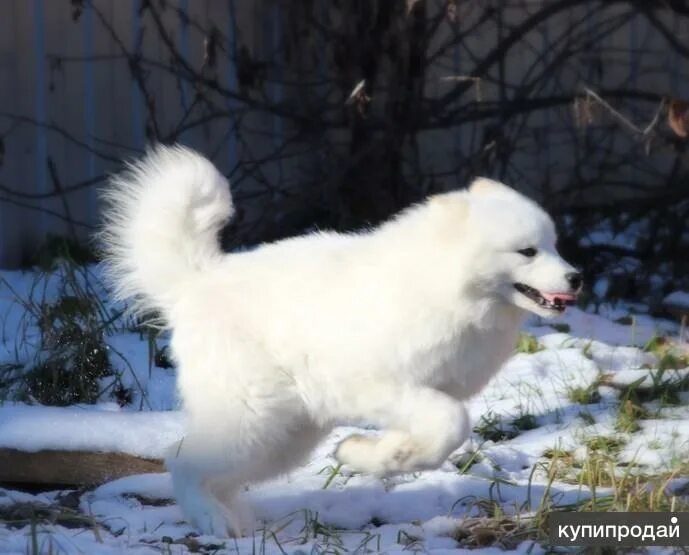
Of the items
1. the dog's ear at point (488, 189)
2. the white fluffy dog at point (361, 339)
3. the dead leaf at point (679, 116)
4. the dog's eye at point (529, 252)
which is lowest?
the white fluffy dog at point (361, 339)

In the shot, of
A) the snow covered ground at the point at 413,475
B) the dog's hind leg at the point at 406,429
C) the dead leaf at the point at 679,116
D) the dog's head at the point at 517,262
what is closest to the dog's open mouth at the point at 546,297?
the dog's head at the point at 517,262

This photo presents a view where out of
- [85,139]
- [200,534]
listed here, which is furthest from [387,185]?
[200,534]

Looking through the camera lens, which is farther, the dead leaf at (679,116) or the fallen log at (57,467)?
the dead leaf at (679,116)

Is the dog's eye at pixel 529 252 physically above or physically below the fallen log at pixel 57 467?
above

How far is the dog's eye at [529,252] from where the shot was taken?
341cm

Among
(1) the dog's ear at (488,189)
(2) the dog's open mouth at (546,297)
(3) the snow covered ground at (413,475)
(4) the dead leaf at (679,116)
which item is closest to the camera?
(3) the snow covered ground at (413,475)

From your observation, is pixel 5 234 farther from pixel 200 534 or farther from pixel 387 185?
pixel 200 534

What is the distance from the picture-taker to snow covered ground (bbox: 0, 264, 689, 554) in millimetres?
3277

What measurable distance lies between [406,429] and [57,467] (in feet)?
3.62

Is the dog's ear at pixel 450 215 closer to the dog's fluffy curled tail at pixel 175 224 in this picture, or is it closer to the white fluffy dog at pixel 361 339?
the white fluffy dog at pixel 361 339

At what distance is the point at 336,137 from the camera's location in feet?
22.7

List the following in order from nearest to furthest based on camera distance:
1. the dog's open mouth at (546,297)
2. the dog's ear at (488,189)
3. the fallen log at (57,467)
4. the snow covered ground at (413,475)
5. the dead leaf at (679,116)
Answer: the snow covered ground at (413,475) < the dog's open mouth at (546,297) < the dog's ear at (488,189) < the fallen log at (57,467) < the dead leaf at (679,116)

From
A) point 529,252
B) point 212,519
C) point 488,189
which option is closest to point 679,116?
point 488,189

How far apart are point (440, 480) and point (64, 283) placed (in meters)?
2.16
